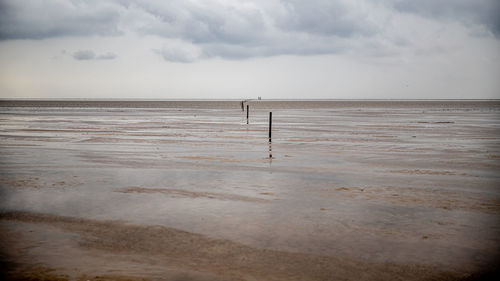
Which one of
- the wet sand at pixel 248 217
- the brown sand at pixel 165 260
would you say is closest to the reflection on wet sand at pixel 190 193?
the wet sand at pixel 248 217

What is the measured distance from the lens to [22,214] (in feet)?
31.2

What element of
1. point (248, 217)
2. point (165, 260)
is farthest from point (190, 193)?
point (165, 260)

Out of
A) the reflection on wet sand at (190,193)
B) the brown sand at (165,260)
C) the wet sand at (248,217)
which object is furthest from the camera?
the reflection on wet sand at (190,193)

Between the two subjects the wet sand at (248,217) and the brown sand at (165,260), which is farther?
the wet sand at (248,217)

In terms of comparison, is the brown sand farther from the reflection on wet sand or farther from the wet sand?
the reflection on wet sand

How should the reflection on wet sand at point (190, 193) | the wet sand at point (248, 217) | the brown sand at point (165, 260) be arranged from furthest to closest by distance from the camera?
the reflection on wet sand at point (190, 193), the wet sand at point (248, 217), the brown sand at point (165, 260)

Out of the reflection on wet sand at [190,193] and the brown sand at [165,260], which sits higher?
the reflection on wet sand at [190,193]

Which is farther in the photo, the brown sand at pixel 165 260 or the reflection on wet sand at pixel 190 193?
the reflection on wet sand at pixel 190 193

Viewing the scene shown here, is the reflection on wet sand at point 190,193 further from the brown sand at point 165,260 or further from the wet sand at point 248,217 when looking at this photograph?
the brown sand at point 165,260

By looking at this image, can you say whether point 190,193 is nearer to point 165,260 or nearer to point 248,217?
point 248,217

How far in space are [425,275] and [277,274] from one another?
2477 mm

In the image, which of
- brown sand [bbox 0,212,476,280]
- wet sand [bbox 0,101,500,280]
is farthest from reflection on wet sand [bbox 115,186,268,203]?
brown sand [bbox 0,212,476,280]

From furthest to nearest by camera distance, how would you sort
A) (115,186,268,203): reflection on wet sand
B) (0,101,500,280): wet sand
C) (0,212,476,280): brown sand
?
1. (115,186,268,203): reflection on wet sand
2. (0,101,500,280): wet sand
3. (0,212,476,280): brown sand

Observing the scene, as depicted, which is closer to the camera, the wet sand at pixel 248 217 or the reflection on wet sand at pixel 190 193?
the wet sand at pixel 248 217
